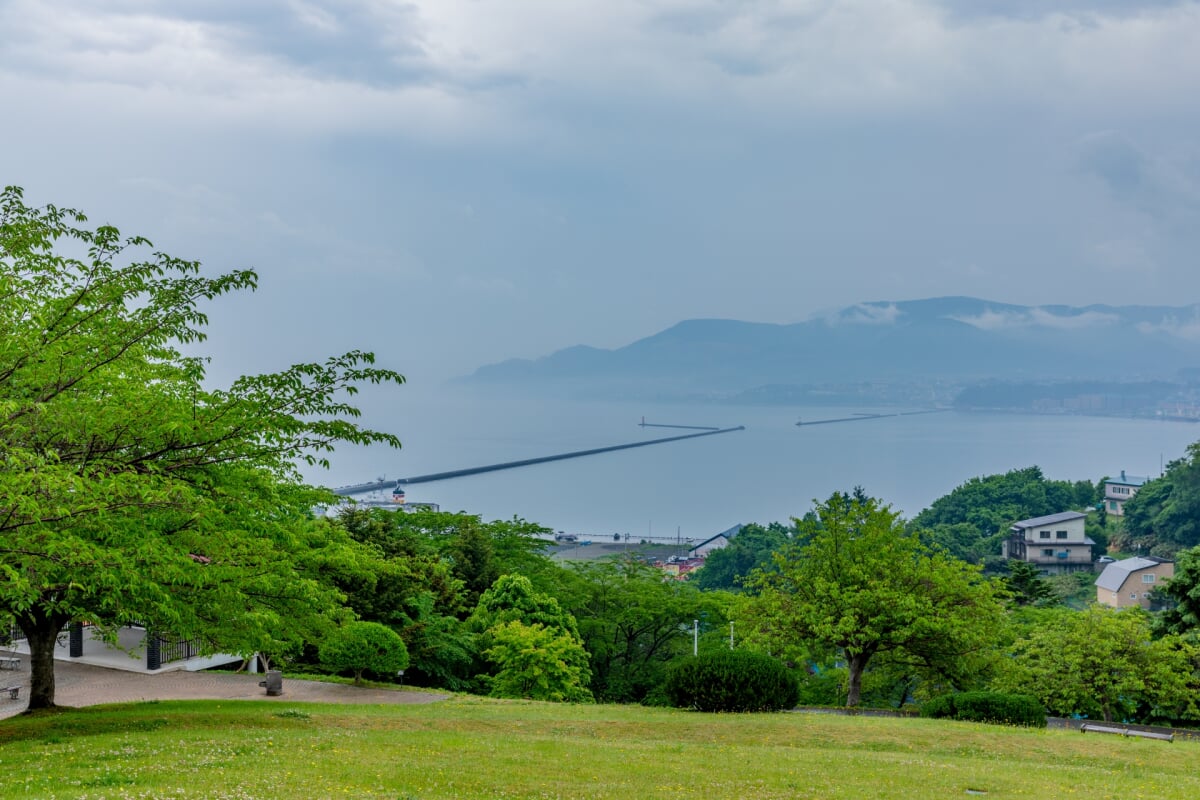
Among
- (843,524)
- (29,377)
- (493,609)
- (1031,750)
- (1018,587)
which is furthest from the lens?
(1018,587)

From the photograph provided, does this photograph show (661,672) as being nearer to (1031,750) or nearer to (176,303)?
(1031,750)

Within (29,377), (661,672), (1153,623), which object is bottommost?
(661,672)

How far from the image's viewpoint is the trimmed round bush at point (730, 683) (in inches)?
761

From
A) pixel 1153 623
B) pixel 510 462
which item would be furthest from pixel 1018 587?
pixel 510 462

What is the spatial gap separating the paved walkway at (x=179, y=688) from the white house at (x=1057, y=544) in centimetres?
7429

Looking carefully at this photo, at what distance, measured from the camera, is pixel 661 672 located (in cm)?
3391

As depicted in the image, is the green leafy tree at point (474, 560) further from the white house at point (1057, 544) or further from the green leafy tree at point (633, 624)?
the white house at point (1057, 544)

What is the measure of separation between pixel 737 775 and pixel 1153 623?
20875 mm

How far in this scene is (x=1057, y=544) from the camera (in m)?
84.6

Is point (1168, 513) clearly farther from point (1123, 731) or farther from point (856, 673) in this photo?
point (1123, 731)

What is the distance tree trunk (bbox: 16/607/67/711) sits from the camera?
1545 cm

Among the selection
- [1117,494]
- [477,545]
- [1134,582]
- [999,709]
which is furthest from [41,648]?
[1117,494]

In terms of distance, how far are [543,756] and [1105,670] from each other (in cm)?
1815

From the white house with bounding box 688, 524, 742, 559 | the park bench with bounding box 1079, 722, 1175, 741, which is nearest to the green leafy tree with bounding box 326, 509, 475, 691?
the park bench with bounding box 1079, 722, 1175, 741
